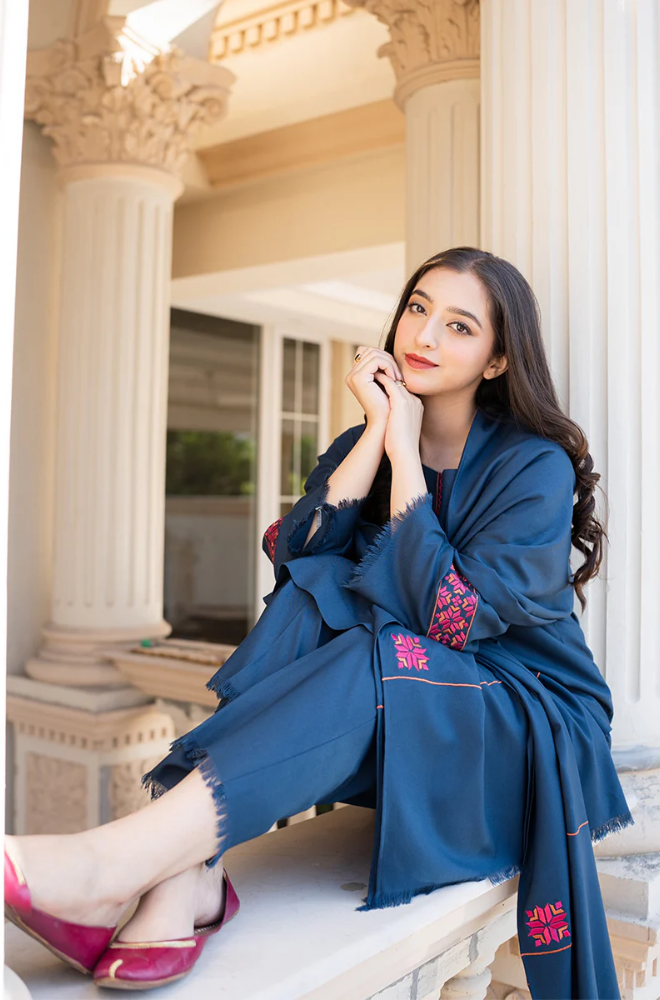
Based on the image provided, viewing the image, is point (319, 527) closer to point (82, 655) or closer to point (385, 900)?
point (385, 900)

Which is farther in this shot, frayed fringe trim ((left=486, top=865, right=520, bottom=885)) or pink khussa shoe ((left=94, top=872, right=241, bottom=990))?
frayed fringe trim ((left=486, top=865, right=520, bottom=885))

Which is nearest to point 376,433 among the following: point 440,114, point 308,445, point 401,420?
point 401,420

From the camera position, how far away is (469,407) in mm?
2227

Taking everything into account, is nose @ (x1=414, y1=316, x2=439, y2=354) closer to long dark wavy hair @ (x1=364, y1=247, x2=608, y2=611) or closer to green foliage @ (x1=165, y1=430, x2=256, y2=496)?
long dark wavy hair @ (x1=364, y1=247, x2=608, y2=611)

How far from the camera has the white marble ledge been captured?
1356mm

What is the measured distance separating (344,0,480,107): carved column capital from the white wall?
2535 millimetres

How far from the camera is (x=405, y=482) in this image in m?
1.90

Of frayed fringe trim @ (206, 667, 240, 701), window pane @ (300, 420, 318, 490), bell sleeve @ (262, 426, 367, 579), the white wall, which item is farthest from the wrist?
window pane @ (300, 420, 318, 490)

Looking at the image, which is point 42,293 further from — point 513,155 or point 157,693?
point 513,155

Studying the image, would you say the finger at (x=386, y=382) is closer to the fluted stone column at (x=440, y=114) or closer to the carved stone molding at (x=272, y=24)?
the fluted stone column at (x=440, y=114)

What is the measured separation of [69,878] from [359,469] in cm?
104

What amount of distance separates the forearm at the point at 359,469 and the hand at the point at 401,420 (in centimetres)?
3

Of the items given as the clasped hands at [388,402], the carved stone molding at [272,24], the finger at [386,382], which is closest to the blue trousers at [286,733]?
the clasped hands at [388,402]

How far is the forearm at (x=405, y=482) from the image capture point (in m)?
1.89
